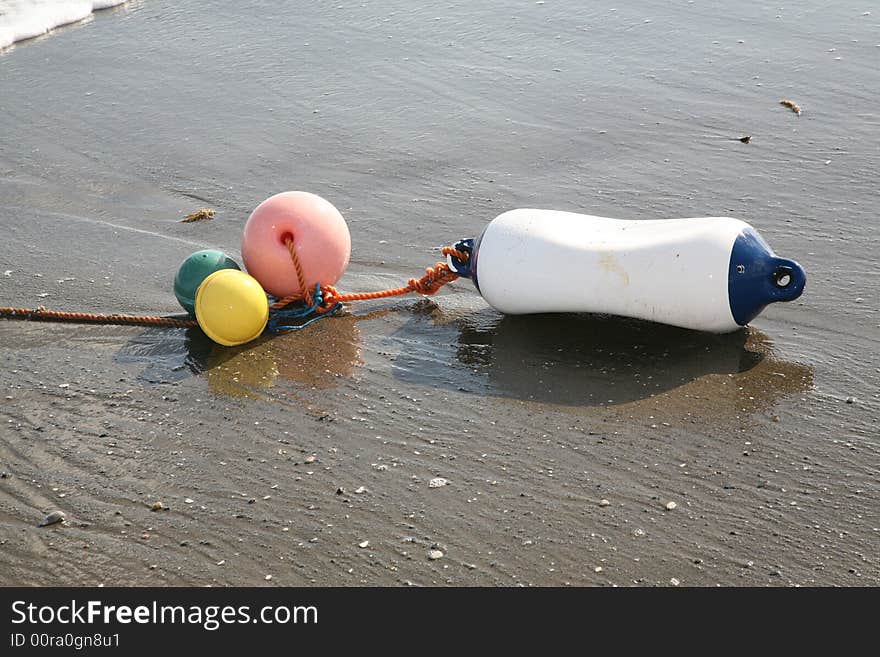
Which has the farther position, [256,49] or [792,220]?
[256,49]

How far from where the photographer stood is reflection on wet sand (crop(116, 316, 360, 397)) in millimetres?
5285

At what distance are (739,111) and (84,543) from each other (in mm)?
6277

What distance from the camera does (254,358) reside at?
5500 millimetres

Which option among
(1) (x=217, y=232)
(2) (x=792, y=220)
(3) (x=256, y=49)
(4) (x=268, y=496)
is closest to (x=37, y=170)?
→ (1) (x=217, y=232)

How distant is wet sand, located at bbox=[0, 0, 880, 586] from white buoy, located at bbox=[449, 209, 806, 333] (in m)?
0.19

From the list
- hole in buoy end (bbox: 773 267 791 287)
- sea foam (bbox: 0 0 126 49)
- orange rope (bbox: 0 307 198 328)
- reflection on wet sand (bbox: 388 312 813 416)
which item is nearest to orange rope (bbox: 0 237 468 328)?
orange rope (bbox: 0 307 198 328)

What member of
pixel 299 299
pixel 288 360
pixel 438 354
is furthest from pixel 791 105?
pixel 288 360

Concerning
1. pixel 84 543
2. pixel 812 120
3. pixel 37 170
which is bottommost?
pixel 84 543

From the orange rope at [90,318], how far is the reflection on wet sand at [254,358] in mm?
51

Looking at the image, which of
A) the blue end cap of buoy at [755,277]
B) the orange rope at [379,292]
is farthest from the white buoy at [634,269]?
the orange rope at [379,292]

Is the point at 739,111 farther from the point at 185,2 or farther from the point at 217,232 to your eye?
the point at 185,2

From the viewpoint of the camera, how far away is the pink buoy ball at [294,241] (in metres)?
5.82

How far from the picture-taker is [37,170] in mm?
8055

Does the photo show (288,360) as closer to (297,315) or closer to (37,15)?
(297,315)
